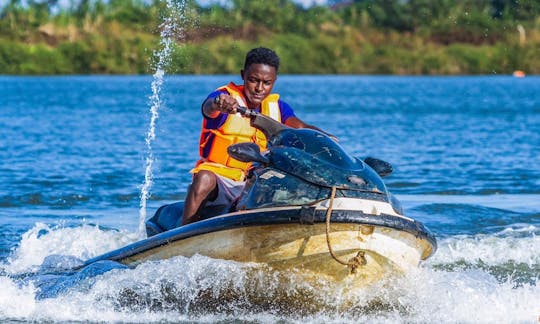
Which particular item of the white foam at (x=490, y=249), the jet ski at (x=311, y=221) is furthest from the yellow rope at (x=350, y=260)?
the white foam at (x=490, y=249)

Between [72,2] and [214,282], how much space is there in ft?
202

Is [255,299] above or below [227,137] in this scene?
below

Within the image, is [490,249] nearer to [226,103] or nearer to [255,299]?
[255,299]

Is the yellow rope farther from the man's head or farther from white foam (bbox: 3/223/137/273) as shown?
white foam (bbox: 3/223/137/273)

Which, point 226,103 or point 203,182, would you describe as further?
point 203,182

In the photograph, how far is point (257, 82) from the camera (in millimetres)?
8055

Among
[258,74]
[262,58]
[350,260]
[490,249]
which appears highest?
[262,58]

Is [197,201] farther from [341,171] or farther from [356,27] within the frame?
[356,27]

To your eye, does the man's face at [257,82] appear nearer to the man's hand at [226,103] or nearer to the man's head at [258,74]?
the man's head at [258,74]

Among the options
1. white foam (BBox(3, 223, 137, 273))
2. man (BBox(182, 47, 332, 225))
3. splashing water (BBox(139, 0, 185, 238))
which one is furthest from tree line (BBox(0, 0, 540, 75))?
man (BBox(182, 47, 332, 225))

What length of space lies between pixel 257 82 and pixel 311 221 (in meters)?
1.38

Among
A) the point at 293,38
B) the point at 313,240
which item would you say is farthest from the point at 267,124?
the point at 293,38

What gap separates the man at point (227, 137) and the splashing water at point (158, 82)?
2.80 m

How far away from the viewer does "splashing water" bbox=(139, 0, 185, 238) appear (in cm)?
1181
